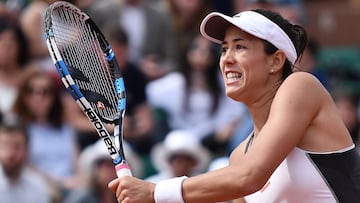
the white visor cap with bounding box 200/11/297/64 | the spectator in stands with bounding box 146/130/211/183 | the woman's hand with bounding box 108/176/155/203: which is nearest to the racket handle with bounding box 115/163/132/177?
the woman's hand with bounding box 108/176/155/203

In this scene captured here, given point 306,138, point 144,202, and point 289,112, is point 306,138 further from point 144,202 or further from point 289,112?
point 144,202

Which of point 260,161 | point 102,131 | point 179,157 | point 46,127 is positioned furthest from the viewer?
point 46,127

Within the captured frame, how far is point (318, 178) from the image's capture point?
424cm

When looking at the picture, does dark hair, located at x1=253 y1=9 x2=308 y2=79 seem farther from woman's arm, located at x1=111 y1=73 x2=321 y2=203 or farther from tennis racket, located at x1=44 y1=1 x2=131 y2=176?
tennis racket, located at x1=44 y1=1 x2=131 y2=176

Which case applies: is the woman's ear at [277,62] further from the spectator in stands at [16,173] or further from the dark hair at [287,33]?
the spectator in stands at [16,173]

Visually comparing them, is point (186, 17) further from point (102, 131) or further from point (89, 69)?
point (102, 131)

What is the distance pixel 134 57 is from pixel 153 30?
28 cm

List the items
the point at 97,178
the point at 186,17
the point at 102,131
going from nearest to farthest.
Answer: the point at 102,131 < the point at 97,178 < the point at 186,17

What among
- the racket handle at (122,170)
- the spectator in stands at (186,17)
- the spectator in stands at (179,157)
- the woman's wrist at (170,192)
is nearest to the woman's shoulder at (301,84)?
the woman's wrist at (170,192)

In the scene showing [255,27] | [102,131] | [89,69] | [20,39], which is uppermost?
[255,27]

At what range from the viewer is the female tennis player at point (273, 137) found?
404 cm

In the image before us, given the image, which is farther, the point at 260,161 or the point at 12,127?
the point at 12,127

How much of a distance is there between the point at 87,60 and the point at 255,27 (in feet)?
2.84

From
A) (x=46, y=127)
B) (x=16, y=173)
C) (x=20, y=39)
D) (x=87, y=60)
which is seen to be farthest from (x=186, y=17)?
(x=87, y=60)
